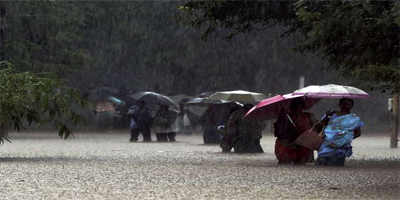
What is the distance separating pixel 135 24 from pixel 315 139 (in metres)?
33.1

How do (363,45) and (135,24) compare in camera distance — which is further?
(135,24)

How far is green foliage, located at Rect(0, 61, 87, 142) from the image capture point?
21109mm

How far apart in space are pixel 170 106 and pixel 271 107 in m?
21.6

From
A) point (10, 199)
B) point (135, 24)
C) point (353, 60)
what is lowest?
point (10, 199)

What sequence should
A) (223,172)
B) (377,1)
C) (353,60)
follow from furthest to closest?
1. (353,60)
2. (377,1)
3. (223,172)

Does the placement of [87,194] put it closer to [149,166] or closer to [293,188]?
[293,188]

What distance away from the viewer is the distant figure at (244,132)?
25.6 m

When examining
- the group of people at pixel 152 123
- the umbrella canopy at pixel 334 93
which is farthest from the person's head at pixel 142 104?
the umbrella canopy at pixel 334 93

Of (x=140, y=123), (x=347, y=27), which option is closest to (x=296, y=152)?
(x=347, y=27)

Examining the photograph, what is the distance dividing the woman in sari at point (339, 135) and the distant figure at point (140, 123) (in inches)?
662

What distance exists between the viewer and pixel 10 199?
38.9ft

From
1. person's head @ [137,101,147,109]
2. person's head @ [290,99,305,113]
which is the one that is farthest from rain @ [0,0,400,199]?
person's head @ [290,99,305,113]

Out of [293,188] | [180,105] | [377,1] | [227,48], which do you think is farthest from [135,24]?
[293,188]

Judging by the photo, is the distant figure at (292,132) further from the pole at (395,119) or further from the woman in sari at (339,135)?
the pole at (395,119)
